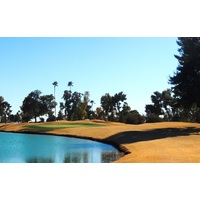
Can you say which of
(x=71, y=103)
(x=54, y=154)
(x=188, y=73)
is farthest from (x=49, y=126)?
(x=188, y=73)

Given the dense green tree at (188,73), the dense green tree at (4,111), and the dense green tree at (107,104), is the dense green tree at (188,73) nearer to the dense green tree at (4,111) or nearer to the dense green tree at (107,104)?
the dense green tree at (107,104)

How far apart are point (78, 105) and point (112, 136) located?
282cm

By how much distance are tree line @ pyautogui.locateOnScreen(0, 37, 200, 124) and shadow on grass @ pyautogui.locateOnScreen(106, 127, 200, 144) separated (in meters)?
1.48

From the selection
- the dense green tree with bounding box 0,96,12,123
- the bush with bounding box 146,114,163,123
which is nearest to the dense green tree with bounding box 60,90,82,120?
the dense green tree with bounding box 0,96,12,123

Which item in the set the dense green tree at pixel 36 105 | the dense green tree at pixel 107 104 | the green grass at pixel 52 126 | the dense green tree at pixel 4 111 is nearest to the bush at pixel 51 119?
the dense green tree at pixel 36 105

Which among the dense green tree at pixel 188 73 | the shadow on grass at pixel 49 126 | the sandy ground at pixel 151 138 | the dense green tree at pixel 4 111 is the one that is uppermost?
the dense green tree at pixel 188 73

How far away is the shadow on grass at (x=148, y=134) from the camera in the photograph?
65.5ft

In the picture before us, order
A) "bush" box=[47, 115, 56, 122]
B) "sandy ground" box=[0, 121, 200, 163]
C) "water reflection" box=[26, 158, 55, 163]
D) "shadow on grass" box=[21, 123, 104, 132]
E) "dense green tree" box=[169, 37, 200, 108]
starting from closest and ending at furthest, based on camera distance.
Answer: "sandy ground" box=[0, 121, 200, 163], "water reflection" box=[26, 158, 55, 163], "bush" box=[47, 115, 56, 122], "shadow on grass" box=[21, 123, 104, 132], "dense green tree" box=[169, 37, 200, 108]

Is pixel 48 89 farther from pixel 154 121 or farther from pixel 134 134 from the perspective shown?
pixel 154 121

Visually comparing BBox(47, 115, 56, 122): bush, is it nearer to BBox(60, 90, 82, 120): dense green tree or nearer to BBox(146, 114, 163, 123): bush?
BBox(60, 90, 82, 120): dense green tree

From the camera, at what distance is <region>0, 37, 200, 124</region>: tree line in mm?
19062
